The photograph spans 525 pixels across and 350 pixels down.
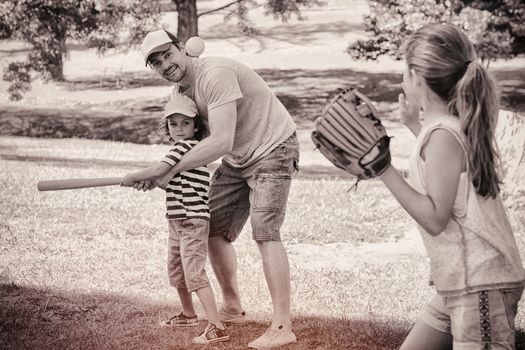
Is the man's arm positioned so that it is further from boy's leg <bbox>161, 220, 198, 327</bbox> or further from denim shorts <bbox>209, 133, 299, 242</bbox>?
boy's leg <bbox>161, 220, 198, 327</bbox>

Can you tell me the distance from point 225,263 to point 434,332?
5.35 feet

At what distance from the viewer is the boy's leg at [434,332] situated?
2.40 meters

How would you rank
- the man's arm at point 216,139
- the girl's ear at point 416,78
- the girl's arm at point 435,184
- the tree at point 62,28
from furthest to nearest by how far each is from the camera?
the tree at point 62,28
the man's arm at point 216,139
the girl's ear at point 416,78
the girl's arm at point 435,184

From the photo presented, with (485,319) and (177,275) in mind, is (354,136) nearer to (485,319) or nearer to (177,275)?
(485,319)

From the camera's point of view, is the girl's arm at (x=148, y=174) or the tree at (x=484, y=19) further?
the tree at (x=484, y=19)

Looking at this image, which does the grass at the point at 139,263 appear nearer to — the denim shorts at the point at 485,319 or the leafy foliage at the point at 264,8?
the leafy foliage at the point at 264,8

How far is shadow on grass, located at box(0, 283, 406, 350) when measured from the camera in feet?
12.5

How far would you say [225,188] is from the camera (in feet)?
12.4

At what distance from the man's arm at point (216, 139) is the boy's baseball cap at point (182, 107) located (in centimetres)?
15

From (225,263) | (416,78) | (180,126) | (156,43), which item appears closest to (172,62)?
(156,43)

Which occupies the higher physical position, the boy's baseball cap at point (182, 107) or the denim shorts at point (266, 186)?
the boy's baseball cap at point (182, 107)

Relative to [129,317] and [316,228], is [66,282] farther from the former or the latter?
[316,228]

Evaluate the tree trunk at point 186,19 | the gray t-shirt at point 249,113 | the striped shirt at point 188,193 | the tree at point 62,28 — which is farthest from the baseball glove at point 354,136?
the tree at point 62,28

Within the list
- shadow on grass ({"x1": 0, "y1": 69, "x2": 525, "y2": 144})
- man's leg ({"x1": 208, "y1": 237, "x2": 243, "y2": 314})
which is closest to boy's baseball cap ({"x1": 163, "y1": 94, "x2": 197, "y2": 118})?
man's leg ({"x1": 208, "y1": 237, "x2": 243, "y2": 314})
